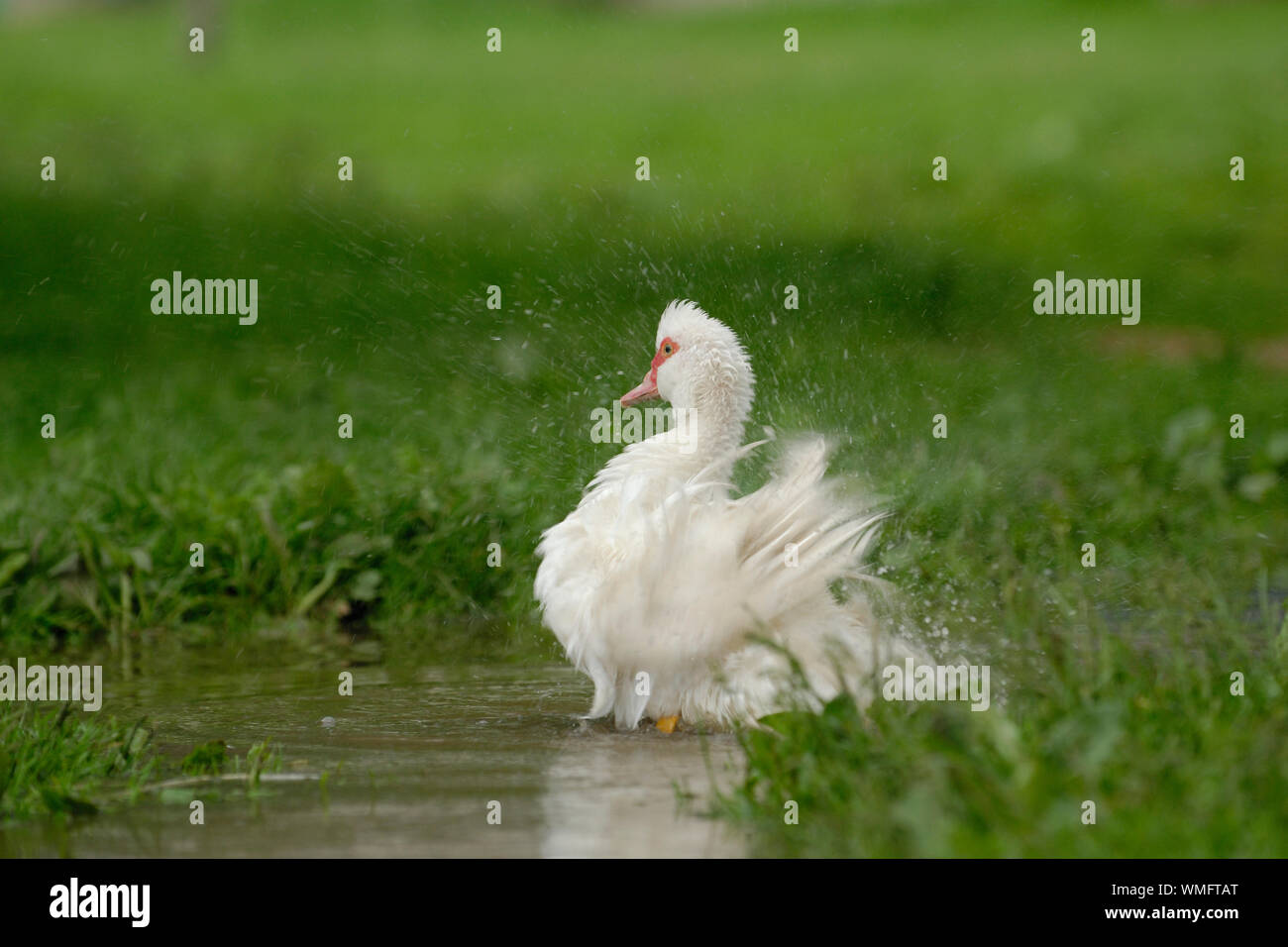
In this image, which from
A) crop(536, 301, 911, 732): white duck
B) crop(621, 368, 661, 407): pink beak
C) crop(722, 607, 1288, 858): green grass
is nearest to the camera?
crop(722, 607, 1288, 858): green grass

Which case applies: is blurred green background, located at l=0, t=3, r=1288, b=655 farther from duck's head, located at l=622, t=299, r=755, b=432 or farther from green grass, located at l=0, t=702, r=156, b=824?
green grass, located at l=0, t=702, r=156, b=824

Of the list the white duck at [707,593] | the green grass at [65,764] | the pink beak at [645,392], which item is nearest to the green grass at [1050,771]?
the white duck at [707,593]

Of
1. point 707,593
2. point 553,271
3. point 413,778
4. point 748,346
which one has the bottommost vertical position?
Answer: point 413,778

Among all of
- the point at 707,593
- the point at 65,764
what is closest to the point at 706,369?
the point at 707,593

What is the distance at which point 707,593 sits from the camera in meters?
5.80

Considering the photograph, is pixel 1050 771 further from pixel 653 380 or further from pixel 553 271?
pixel 553 271

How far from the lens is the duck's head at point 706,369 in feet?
22.1

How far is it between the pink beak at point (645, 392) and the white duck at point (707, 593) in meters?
0.82

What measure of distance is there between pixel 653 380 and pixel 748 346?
1.81 meters

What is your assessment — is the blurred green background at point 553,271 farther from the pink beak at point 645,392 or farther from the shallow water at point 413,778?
the shallow water at point 413,778

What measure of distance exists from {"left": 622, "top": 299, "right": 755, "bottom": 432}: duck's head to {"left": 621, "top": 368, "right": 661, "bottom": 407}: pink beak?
0.64ft

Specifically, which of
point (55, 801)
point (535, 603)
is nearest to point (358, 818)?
point (55, 801)

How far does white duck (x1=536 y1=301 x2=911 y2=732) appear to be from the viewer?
5.81 metres

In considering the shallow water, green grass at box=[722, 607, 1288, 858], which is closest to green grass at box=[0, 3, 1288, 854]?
green grass at box=[722, 607, 1288, 858]
